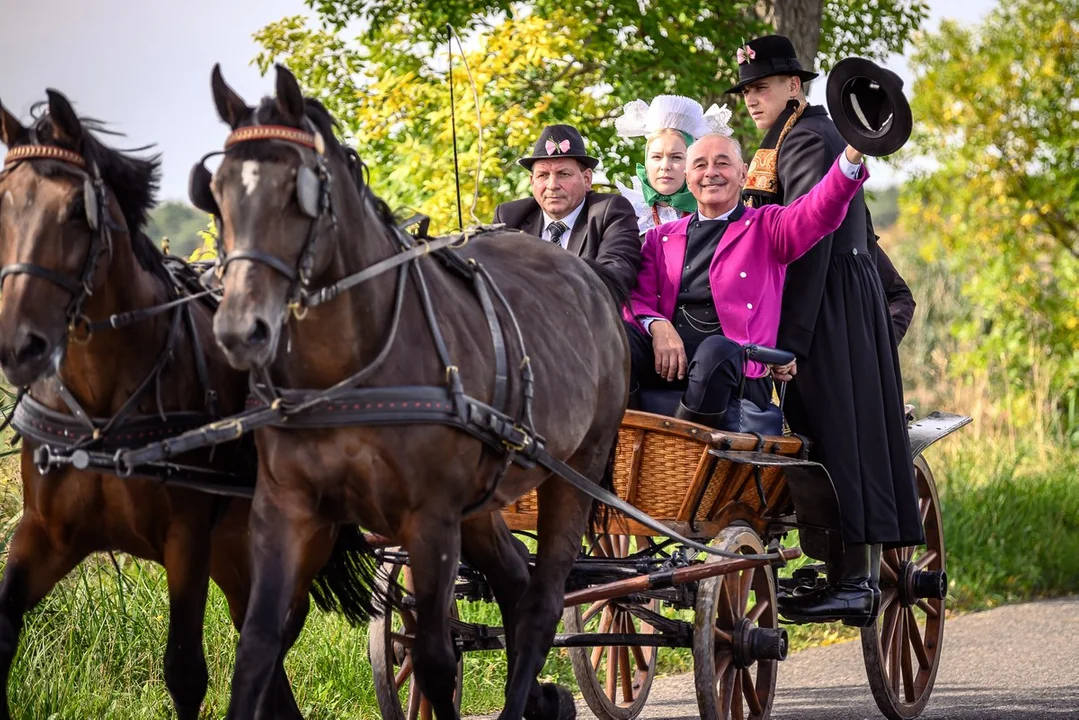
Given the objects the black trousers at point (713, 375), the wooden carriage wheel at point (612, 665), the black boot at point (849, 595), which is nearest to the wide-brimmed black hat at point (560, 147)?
the black trousers at point (713, 375)

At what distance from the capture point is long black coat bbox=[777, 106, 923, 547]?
5867 millimetres

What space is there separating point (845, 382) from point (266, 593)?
2736 mm

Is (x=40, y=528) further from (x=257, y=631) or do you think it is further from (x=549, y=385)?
(x=549, y=385)

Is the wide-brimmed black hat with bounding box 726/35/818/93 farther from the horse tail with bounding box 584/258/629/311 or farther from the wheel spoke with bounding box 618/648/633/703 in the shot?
the wheel spoke with bounding box 618/648/633/703

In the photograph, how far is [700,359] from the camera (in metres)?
5.55

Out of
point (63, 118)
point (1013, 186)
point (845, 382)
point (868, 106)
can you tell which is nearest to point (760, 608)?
point (845, 382)

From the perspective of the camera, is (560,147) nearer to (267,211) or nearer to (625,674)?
(625,674)

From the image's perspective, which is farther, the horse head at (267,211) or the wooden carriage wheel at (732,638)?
the wooden carriage wheel at (732,638)

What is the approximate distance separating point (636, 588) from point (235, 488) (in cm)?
156

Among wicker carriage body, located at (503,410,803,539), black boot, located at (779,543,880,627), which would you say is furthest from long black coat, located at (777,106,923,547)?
wicker carriage body, located at (503,410,803,539)

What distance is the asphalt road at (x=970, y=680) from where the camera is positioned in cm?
643

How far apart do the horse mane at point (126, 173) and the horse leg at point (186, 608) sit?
833mm

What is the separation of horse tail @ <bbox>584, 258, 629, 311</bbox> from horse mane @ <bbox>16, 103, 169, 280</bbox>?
186 cm

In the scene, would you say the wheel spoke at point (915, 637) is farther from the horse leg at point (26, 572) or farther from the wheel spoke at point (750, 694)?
the horse leg at point (26, 572)
